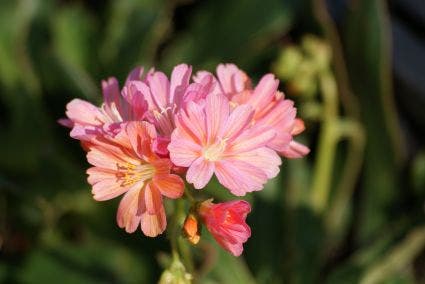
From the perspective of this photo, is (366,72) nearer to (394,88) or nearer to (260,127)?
(394,88)

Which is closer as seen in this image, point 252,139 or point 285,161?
point 252,139

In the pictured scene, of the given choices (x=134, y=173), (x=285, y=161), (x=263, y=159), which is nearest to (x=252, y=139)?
(x=263, y=159)

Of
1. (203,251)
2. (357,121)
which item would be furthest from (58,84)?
(357,121)

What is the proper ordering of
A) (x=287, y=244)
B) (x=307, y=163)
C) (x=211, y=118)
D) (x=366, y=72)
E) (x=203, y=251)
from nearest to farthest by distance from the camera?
1. (x=211, y=118)
2. (x=203, y=251)
3. (x=287, y=244)
4. (x=366, y=72)
5. (x=307, y=163)

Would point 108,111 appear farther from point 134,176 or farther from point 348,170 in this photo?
point 348,170

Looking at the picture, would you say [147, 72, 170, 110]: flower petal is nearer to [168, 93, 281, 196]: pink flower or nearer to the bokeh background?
[168, 93, 281, 196]: pink flower

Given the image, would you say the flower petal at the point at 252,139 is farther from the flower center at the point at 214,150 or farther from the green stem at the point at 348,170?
the green stem at the point at 348,170
